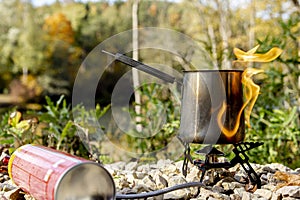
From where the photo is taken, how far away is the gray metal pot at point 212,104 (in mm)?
1986

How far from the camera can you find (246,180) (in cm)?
222

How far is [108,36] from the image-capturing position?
610 inches

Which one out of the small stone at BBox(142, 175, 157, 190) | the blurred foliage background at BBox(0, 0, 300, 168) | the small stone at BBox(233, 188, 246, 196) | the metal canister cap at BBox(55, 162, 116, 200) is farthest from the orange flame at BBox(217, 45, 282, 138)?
the blurred foliage background at BBox(0, 0, 300, 168)

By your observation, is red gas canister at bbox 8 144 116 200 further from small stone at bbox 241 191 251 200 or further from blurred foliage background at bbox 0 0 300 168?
blurred foliage background at bbox 0 0 300 168

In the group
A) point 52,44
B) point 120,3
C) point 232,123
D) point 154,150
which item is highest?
point 120,3

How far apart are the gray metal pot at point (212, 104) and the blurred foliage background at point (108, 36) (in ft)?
4.55

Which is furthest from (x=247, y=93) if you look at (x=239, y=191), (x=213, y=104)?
(x=239, y=191)

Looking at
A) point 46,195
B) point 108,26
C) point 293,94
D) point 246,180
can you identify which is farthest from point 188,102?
point 108,26

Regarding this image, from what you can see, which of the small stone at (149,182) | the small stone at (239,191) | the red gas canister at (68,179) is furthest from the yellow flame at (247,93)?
the red gas canister at (68,179)

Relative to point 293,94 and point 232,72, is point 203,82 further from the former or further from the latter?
point 293,94

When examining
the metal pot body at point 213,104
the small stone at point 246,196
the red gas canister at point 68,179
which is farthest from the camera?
the metal pot body at point 213,104

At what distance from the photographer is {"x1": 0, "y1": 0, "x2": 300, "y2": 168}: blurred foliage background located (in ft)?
11.5

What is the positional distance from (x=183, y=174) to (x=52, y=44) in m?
16.1

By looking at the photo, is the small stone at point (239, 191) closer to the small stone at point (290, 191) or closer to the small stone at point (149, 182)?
the small stone at point (290, 191)
